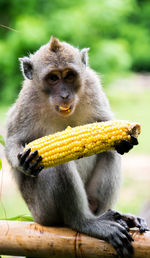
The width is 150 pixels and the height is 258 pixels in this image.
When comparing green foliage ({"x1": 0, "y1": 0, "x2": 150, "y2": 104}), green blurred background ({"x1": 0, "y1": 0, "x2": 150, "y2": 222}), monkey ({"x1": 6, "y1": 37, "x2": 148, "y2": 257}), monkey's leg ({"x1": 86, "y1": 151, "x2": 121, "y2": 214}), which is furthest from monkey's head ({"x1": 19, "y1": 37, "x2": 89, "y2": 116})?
green foliage ({"x1": 0, "y1": 0, "x2": 150, "y2": 104})

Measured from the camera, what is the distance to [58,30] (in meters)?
22.3

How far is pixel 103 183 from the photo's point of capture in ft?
17.5

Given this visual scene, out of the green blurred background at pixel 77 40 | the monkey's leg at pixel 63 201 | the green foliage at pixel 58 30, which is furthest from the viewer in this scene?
the green foliage at pixel 58 30

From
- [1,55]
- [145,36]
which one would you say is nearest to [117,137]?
[1,55]

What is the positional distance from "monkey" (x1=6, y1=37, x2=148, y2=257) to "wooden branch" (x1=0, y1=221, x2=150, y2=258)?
0.41 ft

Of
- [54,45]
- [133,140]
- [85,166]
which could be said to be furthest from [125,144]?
[54,45]

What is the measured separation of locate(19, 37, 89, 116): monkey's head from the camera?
5.04m

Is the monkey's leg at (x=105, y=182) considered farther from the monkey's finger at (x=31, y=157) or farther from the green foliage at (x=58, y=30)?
the green foliage at (x=58, y=30)

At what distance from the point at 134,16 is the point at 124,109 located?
17.5 metres

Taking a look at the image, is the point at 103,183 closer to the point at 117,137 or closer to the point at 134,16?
the point at 117,137

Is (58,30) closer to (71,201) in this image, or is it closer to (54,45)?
(54,45)

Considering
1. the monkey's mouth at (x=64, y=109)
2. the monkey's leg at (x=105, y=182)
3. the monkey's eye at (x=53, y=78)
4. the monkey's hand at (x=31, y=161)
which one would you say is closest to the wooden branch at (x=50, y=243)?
the monkey's hand at (x=31, y=161)

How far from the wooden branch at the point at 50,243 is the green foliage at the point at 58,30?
16460mm

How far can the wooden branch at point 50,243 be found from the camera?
13.7 ft
